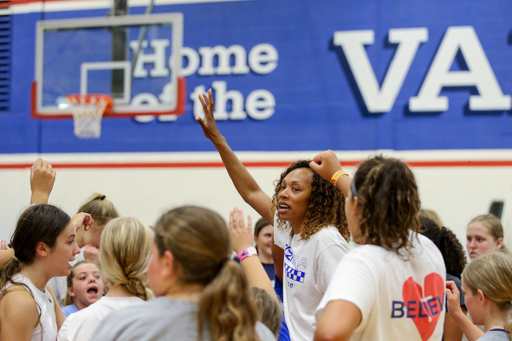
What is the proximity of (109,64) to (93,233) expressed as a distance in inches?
107

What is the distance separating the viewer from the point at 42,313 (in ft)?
7.47

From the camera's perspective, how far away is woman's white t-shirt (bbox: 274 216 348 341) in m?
2.38

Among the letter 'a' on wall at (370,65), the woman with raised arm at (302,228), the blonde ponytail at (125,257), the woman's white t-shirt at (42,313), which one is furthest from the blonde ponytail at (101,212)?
the letter 'a' on wall at (370,65)

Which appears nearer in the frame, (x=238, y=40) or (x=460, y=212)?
(x=460, y=212)

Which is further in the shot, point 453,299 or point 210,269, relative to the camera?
point 453,299

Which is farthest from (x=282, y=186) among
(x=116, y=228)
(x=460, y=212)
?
(x=460, y=212)

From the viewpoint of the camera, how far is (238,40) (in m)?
6.14

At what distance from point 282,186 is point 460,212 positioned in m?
3.36

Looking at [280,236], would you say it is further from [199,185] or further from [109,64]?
[109,64]

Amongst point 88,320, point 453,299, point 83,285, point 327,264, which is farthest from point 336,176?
point 83,285

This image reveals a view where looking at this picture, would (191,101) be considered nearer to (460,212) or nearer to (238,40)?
(238,40)

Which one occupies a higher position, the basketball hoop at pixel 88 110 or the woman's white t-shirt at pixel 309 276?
the basketball hoop at pixel 88 110

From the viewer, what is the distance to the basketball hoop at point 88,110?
5722 mm

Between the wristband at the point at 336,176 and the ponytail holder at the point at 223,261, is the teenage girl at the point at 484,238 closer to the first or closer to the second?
the wristband at the point at 336,176
